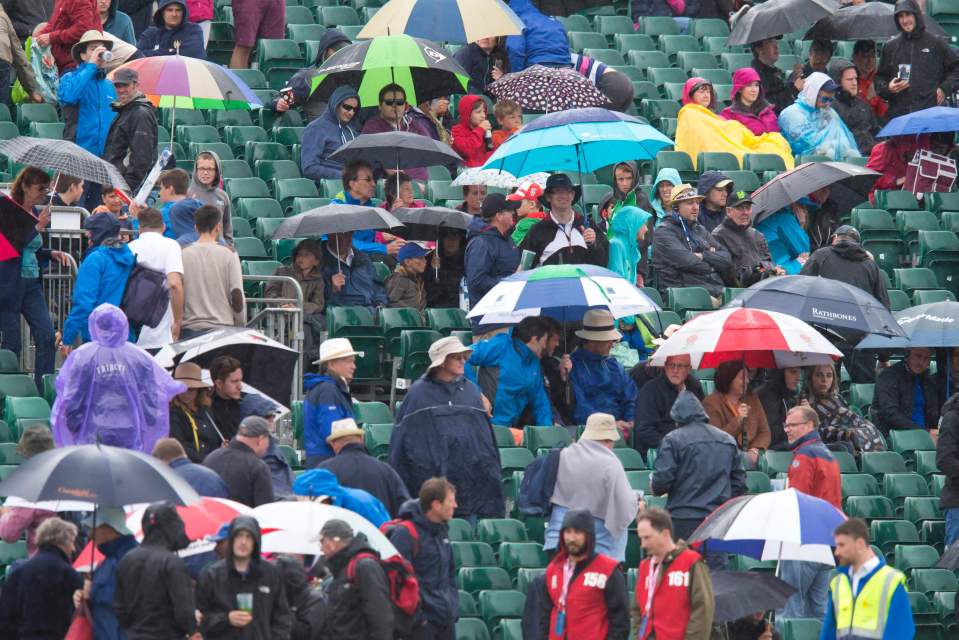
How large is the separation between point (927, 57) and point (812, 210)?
2.87 metres

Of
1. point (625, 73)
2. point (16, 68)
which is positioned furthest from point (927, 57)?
point (16, 68)

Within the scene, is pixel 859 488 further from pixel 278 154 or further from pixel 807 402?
pixel 278 154

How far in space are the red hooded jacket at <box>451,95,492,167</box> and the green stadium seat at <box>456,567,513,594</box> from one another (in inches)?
222

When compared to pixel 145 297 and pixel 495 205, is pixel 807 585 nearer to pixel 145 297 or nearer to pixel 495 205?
pixel 495 205

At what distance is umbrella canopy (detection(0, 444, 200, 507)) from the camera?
1137cm

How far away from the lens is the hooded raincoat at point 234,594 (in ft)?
37.5

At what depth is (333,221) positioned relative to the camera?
1619 centimetres

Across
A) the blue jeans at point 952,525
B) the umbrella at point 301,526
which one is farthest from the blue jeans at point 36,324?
the blue jeans at point 952,525

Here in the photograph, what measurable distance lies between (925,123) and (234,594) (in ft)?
31.3

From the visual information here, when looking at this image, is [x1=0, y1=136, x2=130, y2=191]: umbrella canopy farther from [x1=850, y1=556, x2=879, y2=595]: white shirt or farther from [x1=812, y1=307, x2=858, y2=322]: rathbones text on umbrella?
[x1=850, y1=556, x2=879, y2=595]: white shirt

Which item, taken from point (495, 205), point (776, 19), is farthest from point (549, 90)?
point (776, 19)

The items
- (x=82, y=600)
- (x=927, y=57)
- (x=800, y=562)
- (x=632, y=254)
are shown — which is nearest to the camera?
(x=82, y=600)

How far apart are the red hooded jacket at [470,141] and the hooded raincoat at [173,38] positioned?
6.89 ft

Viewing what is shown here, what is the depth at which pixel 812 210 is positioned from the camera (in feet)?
61.6
